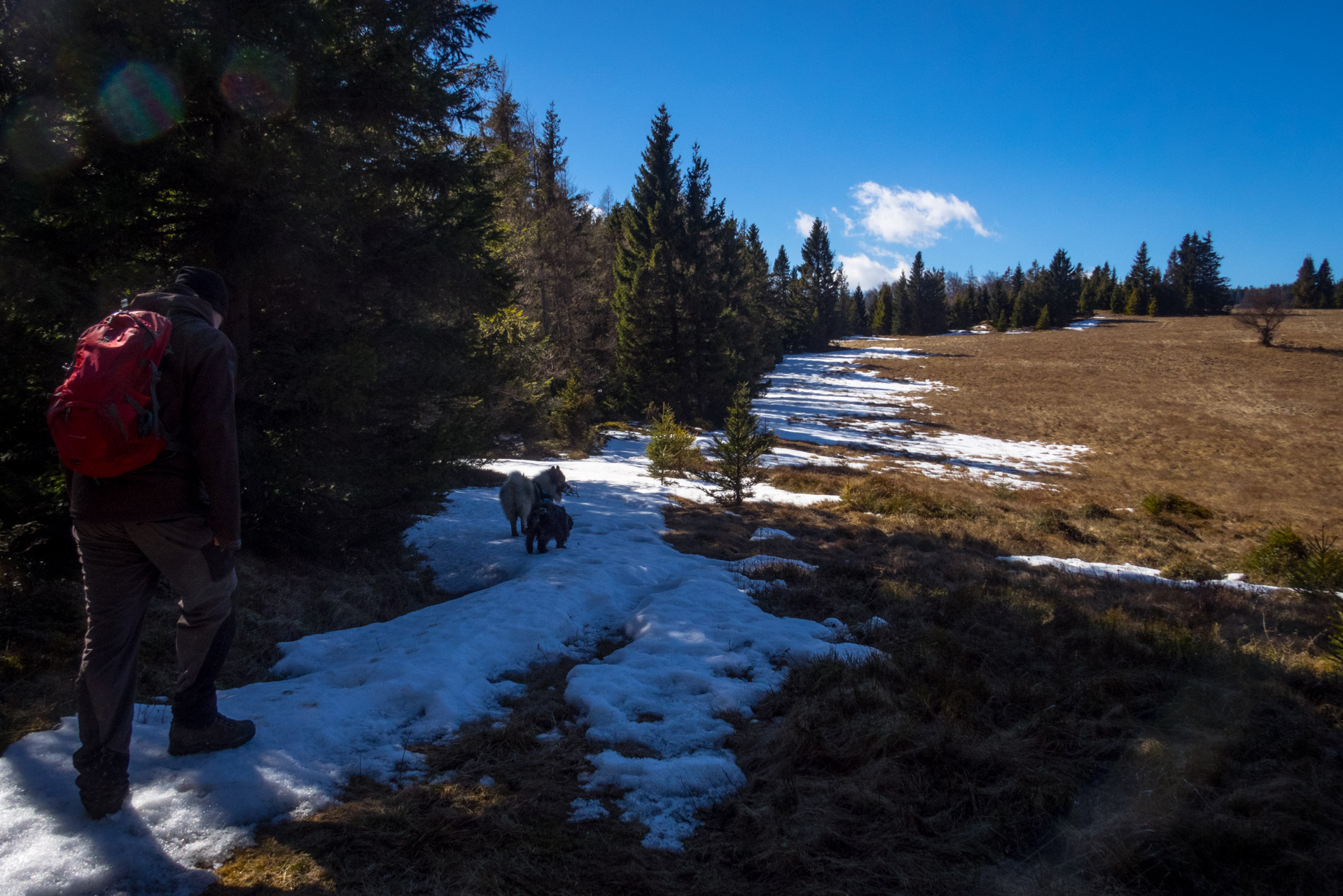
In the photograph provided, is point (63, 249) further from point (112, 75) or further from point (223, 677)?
point (223, 677)

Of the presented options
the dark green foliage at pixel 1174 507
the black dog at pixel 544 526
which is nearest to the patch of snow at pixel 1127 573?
the black dog at pixel 544 526

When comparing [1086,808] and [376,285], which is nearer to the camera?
[1086,808]

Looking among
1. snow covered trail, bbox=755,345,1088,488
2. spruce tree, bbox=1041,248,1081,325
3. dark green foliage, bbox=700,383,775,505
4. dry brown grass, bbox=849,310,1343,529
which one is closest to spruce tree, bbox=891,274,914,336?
spruce tree, bbox=1041,248,1081,325

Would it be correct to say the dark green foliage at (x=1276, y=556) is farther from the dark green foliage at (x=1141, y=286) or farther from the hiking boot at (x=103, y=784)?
the dark green foliage at (x=1141, y=286)

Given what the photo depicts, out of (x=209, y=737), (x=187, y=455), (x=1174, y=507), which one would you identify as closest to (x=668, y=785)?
(x=209, y=737)

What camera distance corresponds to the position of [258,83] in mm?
5227

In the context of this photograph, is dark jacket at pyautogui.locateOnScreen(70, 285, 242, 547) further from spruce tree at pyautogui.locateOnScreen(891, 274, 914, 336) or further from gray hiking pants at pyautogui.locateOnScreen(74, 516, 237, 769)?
spruce tree at pyautogui.locateOnScreen(891, 274, 914, 336)

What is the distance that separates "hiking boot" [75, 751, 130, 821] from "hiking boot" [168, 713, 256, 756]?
1.31 ft

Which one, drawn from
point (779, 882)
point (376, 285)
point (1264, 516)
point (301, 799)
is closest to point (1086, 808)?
point (779, 882)

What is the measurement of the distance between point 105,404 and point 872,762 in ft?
13.0

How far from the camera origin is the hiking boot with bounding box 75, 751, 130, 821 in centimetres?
249

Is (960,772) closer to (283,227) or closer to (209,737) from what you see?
(209,737)

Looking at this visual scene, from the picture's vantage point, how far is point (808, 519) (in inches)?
499

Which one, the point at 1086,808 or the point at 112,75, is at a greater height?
the point at 112,75
